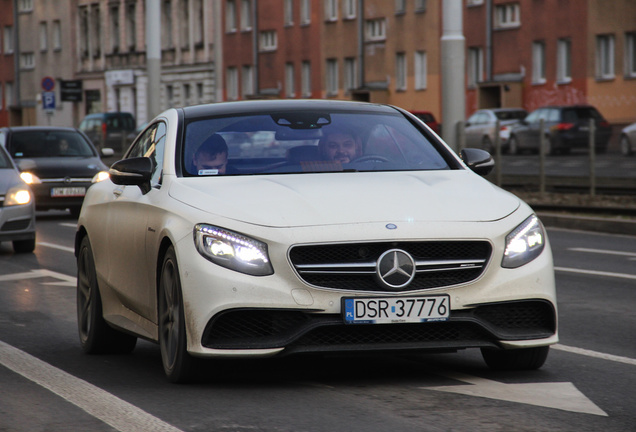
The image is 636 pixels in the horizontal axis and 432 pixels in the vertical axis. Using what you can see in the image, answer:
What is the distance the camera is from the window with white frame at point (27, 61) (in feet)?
298

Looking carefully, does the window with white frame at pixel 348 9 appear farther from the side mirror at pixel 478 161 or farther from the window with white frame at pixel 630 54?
the side mirror at pixel 478 161

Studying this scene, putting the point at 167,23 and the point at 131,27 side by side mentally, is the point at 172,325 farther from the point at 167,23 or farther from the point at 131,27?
the point at 131,27

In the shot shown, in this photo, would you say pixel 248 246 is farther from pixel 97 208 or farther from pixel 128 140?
pixel 128 140

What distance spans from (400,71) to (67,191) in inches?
1531

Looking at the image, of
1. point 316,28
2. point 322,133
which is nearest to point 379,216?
point 322,133

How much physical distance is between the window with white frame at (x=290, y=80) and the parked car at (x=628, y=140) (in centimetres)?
4422

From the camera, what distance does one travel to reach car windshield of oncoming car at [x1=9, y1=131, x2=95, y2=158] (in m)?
24.4

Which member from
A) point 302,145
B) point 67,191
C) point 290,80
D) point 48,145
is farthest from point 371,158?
point 290,80

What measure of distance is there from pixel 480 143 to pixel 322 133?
1966cm

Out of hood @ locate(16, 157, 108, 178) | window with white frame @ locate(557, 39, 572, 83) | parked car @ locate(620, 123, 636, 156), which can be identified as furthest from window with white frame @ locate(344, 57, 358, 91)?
hood @ locate(16, 157, 108, 178)

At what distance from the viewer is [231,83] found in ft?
240

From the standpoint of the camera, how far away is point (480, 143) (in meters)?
27.0

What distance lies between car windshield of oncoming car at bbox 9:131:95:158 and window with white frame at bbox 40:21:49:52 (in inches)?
2621

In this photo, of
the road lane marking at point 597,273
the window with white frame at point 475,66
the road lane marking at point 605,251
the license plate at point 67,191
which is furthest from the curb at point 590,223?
the window with white frame at point 475,66
